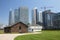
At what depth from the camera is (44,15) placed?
99.6m

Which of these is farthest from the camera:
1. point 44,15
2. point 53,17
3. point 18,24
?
point 53,17

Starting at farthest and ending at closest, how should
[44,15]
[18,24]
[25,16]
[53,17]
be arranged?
[25,16] → [53,17] → [44,15] → [18,24]

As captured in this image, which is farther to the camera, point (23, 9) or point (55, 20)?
point (23, 9)

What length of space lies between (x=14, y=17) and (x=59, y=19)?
157 feet

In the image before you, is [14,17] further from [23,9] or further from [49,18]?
[49,18]

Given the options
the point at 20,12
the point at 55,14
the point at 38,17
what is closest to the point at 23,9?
the point at 20,12

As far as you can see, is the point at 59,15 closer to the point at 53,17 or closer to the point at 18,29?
the point at 53,17

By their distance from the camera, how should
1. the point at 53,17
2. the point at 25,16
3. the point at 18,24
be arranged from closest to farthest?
1. the point at 18,24
2. the point at 53,17
3. the point at 25,16

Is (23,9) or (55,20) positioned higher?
(23,9)

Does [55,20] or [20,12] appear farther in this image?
[20,12]

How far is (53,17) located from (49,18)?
692cm

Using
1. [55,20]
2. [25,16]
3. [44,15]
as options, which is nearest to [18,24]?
[44,15]

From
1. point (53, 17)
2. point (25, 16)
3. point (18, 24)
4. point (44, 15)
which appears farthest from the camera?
point (25, 16)

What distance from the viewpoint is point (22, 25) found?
51.6 metres
